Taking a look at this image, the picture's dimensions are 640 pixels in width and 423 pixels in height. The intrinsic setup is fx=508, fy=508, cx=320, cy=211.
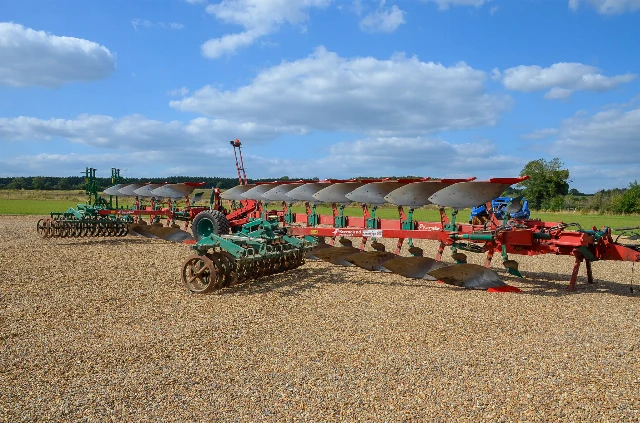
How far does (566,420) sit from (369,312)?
339 centimetres

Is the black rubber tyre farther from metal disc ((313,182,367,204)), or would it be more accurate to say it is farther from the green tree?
the green tree

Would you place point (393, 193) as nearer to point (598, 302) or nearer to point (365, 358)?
point (598, 302)

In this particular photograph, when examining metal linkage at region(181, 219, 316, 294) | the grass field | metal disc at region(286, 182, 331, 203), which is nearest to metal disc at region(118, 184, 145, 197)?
the grass field

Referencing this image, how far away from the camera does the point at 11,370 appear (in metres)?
4.72

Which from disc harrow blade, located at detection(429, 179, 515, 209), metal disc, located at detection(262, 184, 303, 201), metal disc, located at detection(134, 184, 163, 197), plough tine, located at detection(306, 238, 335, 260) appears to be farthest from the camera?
metal disc, located at detection(134, 184, 163, 197)

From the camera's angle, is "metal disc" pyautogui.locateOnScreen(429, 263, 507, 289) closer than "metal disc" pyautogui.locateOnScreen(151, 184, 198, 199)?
Yes

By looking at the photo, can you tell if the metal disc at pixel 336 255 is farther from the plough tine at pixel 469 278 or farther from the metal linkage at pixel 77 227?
the metal linkage at pixel 77 227

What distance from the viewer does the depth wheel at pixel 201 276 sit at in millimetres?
7938

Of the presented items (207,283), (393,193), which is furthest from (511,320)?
(207,283)

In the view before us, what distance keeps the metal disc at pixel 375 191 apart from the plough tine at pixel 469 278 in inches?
86.2

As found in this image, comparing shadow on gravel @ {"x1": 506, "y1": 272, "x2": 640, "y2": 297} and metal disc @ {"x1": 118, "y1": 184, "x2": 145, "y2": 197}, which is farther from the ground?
metal disc @ {"x1": 118, "y1": 184, "x2": 145, "y2": 197}

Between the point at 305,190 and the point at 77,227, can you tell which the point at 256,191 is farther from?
the point at 77,227

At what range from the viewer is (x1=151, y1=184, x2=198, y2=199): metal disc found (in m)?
16.8

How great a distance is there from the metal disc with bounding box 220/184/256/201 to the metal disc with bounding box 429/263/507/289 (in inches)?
259
